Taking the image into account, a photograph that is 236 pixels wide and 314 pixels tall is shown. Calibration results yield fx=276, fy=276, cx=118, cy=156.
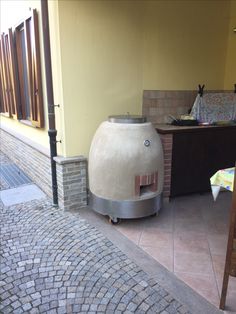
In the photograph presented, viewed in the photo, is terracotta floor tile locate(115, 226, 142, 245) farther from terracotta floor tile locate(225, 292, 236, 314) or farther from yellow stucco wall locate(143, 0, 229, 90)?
yellow stucco wall locate(143, 0, 229, 90)

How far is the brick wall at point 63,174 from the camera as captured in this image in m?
3.32

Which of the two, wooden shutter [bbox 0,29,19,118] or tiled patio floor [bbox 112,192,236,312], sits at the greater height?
wooden shutter [bbox 0,29,19,118]

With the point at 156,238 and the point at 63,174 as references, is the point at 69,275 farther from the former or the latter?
the point at 63,174

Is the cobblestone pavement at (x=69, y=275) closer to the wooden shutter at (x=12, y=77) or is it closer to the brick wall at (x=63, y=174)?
the brick wall at (x=63, y=174)

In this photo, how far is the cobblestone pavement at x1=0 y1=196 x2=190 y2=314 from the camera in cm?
192

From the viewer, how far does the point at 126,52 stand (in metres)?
3.53

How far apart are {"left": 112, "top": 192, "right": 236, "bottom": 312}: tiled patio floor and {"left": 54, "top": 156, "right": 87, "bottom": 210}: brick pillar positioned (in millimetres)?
678

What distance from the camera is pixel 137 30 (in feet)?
11.6

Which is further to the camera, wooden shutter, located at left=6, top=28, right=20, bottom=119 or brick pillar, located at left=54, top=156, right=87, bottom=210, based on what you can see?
wooden shutter, located at left=6, top=28, right=20, bottom=119

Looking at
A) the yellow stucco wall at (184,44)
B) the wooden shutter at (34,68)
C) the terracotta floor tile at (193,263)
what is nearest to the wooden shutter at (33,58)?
the wooden shutter at (34,68)

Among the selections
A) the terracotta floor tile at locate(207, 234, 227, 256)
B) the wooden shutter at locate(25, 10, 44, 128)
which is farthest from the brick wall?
the terracotta floor tile at locate(207, 234, 227, 256)

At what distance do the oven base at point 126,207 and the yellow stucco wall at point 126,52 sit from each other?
2.49ft

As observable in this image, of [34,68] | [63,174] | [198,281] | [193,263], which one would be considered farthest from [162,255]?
[34,68]

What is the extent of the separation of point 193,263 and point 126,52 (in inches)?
102
